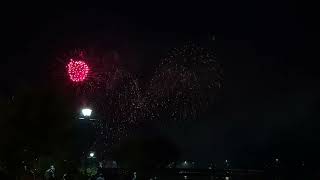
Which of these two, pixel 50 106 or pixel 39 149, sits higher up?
pixel 50 106

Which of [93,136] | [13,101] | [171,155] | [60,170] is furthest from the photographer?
[171,155]

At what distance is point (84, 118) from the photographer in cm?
6241

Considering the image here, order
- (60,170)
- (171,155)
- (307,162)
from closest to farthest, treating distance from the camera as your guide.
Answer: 1. (60,170)
2. (171,155)
3. (307,162)

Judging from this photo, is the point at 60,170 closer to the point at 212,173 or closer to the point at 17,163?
the point at 17,163

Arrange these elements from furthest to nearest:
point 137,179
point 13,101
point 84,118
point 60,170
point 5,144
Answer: point 84,118, point 137,179, point 60,170, point 13,101, point 5,144

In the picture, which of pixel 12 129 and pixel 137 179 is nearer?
pixel 12 129

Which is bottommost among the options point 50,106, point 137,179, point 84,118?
point 137,179

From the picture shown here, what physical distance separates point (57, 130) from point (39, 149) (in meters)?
1.17

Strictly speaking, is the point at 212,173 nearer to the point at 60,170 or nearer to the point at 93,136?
the point at 93,136

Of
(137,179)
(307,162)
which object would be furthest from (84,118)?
(307,162)

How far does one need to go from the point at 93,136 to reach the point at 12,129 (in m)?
51.8

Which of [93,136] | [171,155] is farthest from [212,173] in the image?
[93,136]

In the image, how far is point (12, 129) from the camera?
69.6ft

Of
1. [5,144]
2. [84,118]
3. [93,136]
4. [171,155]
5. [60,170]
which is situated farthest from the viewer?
[171,155]
